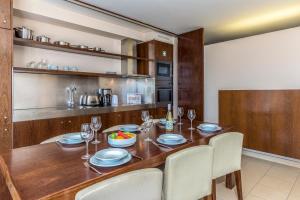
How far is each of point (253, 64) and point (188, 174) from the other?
2.89 m

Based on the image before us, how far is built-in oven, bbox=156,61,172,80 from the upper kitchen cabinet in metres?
2.44

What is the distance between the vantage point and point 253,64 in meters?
3.30

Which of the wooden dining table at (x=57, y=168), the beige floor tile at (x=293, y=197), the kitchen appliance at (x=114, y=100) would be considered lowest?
the beige floor tile at (x=293, y=197)

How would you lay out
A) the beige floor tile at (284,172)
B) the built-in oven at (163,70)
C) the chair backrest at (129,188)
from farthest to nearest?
the built-in oven at (163,70), the beige floor tile at (284,172), the chair backrest at (129,188)

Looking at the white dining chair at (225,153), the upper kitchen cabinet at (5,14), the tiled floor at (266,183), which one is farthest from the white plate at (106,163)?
the upper kitchen cabinet at (5,14)

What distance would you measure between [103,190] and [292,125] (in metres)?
2.95

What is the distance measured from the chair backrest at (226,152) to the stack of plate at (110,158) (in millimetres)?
710

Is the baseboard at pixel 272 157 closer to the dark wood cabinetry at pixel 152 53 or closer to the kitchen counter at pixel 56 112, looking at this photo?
the kitchen counter at pixel 56 112

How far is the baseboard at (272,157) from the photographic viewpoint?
2.71 meters

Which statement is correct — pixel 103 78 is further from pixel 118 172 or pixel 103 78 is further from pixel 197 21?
pixel 118 172

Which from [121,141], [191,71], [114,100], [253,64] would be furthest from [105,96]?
[253,64]

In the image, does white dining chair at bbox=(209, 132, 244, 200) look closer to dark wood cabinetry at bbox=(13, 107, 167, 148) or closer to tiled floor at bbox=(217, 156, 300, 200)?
tiled floor at bbox=(217, 156, 300, 200)

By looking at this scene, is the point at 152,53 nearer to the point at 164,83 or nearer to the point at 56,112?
the point at 164,83

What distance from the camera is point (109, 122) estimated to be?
2.97m
